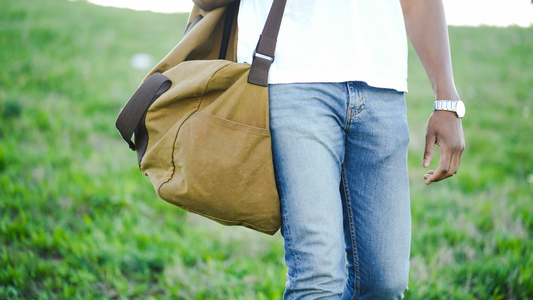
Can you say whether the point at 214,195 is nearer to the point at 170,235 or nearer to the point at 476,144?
the point at 170,235

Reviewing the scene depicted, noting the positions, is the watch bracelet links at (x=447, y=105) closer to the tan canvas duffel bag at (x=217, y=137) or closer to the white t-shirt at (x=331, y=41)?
the white t-shirt at (x=331, y=41)

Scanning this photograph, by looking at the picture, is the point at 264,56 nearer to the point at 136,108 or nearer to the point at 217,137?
the point at 217,137

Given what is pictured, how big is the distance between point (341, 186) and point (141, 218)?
247 centimetres

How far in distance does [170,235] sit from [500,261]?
2680 mm

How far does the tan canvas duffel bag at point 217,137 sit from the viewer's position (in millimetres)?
1165

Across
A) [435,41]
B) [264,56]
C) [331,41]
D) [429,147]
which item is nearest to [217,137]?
[264,56]

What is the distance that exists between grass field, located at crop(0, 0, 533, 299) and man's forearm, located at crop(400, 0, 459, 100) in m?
1.55

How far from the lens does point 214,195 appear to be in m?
1.17

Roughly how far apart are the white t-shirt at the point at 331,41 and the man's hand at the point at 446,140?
26 centimetres

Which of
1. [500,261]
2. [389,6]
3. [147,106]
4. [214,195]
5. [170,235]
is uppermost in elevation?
[389,6]

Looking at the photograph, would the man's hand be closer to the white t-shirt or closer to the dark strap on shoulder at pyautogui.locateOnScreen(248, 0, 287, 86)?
the white t-shirt

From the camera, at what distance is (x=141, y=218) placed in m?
3.32

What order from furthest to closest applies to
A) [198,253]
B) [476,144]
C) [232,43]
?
[476,144], [198,253], [232,43]

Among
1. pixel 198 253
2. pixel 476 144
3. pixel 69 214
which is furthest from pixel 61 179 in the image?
pixel 476 144
